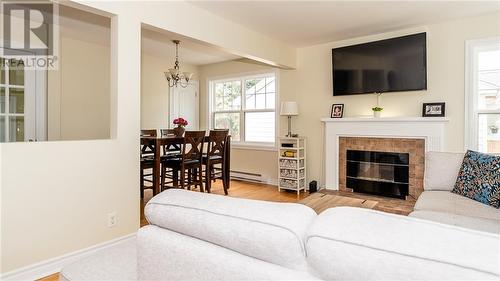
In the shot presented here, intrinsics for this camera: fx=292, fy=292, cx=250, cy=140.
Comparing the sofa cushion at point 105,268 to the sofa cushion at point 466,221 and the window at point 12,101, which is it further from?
the window at point 12,101

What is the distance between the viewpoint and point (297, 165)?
15.3ft

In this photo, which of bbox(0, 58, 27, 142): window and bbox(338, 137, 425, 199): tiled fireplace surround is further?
bbox(338, 137, 425, 199): tiled fireplace surround

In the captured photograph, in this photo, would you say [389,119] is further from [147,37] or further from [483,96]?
[147,37]

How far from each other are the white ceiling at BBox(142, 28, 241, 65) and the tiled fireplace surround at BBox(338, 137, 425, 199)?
93.2 inches

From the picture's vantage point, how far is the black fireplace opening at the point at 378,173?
4055 millimetres

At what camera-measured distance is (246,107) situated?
571 cm

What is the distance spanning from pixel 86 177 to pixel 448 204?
2.80 metres

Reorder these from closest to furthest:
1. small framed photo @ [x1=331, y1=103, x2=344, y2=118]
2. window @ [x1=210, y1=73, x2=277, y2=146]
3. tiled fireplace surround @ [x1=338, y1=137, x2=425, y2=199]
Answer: tiled fireplace surround @ [x1=338, y1=137, x2=425, y2=199]
small framed photo @ [x1=331, y1=103, x2=344, y2=118]
window @ [x1=210, y1=73, x2=277, y2=146]

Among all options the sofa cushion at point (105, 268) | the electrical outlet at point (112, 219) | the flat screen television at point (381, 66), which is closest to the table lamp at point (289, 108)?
the flat screen television at point (381, 66)

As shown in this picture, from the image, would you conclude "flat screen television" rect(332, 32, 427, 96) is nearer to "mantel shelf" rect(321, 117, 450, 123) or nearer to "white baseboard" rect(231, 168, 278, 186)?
"mantel shelf" rect(321, 117, 450, 123)

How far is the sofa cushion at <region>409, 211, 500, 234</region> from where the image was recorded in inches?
68.9

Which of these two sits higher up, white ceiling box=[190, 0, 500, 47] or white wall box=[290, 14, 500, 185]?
white ceiling box=[190, 0, 500, 47]

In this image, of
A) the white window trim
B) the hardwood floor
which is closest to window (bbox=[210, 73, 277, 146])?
the white window trim

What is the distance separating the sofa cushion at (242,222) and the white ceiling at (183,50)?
327 cm
